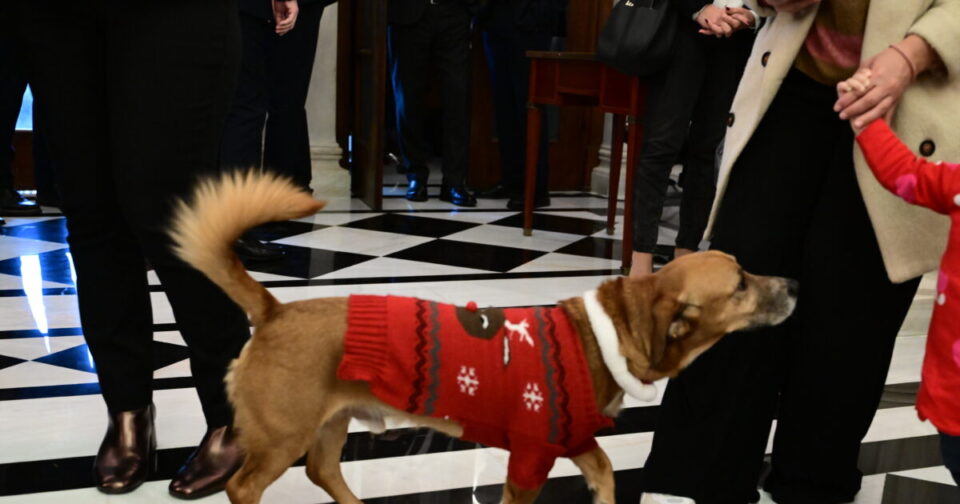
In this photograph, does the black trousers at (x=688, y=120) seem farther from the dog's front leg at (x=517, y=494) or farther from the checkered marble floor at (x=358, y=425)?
the dog's front leg at (x=517, y=494)

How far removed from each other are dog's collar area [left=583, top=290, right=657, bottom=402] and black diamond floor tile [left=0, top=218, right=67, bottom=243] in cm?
292

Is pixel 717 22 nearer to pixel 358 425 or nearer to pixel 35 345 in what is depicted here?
pixel 358 425

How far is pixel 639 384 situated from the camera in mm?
1435

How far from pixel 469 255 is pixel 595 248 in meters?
0.64

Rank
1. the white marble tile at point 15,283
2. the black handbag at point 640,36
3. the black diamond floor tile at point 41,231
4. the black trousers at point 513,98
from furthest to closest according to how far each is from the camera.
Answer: the black trousers at point 513,98
the black diamond floor tile at point 41,231
the black handbag at point 640,36
the white marble tile at point 15,283

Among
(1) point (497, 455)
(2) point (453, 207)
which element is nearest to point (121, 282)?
(1) point (497, 455)

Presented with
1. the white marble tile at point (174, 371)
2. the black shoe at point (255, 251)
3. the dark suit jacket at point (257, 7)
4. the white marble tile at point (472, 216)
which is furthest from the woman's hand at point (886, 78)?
the white marble tile at point (472, 216)

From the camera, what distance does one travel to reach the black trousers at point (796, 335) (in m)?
1.61

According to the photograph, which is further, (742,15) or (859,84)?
(742,15)

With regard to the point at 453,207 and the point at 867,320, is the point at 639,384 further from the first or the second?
the point at 453,207

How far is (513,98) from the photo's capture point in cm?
519

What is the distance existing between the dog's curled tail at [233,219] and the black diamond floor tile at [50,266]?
1.94 meters

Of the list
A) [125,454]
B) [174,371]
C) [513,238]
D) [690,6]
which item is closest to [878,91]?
[125,454]

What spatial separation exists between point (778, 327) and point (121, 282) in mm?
1183
